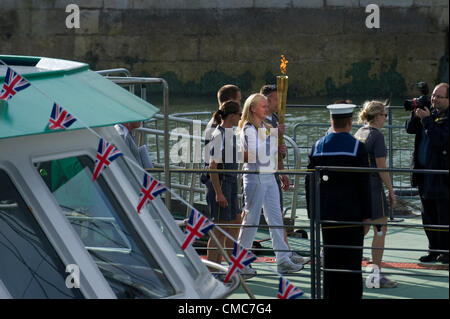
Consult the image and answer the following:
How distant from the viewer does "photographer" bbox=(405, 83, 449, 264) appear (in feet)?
23.2

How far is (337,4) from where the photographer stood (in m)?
27.2

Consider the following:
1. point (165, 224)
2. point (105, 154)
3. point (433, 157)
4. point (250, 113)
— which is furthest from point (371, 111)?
point (105, 154)

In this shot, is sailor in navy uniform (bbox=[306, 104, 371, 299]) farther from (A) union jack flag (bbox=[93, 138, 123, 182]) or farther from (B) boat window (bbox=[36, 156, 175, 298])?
(A) union jack flag (bbox=[93, 138, 123, 182])

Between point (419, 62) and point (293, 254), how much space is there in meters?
20.5

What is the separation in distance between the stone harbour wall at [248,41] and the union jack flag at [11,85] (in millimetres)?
23490

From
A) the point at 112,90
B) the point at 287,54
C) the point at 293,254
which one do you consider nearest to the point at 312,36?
the point at 287,54

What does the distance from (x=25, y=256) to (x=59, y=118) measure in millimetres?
735

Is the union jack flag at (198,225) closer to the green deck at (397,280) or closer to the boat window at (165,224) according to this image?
the boat window at (165,224)

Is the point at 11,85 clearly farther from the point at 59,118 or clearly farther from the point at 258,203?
the point at 258,203

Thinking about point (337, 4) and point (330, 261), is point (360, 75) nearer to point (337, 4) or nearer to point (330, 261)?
point (337, 4)

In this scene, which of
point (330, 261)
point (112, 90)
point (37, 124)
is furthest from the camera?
point (330, 261)

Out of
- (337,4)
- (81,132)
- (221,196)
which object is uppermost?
(337,4)

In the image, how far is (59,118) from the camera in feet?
12.5

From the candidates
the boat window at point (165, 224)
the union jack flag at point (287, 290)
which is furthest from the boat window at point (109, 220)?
the union jack flag at point (287, 290)
